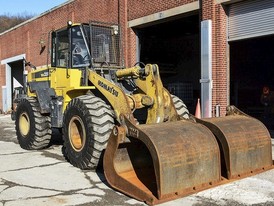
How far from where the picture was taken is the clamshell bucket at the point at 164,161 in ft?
17.7

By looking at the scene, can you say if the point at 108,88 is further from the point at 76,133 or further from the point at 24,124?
the point at 24,124

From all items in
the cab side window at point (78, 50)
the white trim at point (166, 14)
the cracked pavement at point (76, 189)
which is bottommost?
the cracked pavement at point (76, 189)

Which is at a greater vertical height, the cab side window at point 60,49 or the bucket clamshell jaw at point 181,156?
the cab side window at point 60,49

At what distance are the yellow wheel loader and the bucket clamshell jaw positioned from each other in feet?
0.05

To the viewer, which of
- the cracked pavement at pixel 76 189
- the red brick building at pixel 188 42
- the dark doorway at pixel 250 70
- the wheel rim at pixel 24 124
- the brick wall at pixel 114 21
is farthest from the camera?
the dark doorway at pixel 250 70

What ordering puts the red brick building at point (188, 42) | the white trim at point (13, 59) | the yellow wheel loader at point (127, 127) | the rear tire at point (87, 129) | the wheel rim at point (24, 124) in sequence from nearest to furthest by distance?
1. the yellow wheel loader at point (127, 127)
2. the rear tire at point (87, 129)
3. the wheel rim at point (24, 124)
4. the red brick building at point (188, 42)
5. the white trim at point (13, 59)

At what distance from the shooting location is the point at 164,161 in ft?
17.6

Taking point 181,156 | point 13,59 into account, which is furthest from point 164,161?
point 13,59

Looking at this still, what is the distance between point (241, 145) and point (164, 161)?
72.0 inches

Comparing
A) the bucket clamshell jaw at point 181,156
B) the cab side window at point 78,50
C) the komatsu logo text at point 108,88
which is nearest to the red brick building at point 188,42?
the cab side window at point 78,50

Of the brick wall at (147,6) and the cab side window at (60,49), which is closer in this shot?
the cab side window at (60,49)

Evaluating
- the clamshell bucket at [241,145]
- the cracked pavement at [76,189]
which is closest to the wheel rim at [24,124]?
the cracked pavement at [76,189]

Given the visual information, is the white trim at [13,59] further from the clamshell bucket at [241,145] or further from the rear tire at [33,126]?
the clamshell bucket at [241,145]

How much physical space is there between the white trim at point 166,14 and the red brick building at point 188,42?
0.03 meters
